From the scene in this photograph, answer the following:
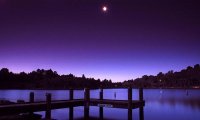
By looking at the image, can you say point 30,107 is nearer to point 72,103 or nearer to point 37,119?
point 37,119

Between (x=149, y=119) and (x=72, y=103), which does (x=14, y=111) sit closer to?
(x=72, y=103)

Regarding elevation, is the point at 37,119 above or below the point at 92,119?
above

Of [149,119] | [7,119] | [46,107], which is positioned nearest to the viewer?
[7,119]

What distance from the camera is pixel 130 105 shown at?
24.5m

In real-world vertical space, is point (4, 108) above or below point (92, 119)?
above

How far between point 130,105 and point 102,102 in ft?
13.5

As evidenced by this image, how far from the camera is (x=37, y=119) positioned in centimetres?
2067

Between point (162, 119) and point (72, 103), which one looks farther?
point (162, 119)

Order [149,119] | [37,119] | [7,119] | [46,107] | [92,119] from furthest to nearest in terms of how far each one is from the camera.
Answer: [149,119]
[92,119]
[46,107]
[37,119]
[7,119]

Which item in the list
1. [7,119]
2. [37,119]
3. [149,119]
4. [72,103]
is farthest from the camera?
[149,119]

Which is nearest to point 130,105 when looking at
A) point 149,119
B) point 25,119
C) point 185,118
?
point 25,119

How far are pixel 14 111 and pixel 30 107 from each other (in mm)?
1946

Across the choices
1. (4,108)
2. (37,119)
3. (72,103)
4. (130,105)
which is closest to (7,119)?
(4,108)

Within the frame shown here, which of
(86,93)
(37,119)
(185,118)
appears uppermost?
(86,93)
